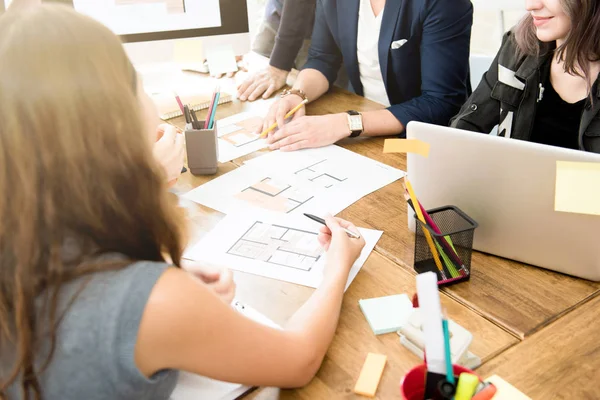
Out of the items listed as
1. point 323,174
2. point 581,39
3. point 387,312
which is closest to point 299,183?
point 323,174

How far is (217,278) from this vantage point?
892 millimetres

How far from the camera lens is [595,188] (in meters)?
0.85

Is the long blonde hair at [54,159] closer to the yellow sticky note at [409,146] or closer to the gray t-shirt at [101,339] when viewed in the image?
the gray t-shirt at [101,339]

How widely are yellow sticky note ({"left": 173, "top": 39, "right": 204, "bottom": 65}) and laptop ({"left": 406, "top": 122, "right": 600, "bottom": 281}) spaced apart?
94 cm

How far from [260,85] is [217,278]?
1069 mm

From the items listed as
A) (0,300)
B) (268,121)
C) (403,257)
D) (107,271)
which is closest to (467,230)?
(403,257)

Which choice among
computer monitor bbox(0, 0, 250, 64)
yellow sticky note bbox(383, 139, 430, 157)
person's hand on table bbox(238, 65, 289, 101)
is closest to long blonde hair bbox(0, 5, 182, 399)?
yellow sticky note bbox(383, 139, 430, 157)

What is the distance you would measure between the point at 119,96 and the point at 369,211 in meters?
0.67

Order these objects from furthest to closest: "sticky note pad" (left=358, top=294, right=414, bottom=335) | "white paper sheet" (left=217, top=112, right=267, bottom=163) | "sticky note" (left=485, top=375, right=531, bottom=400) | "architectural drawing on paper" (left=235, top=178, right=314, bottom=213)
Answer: "white paper sheet" (left=217, top=112, right=267, bottom=163), "architectural drawing on paper" (left=235, top=178, right=314, bottom=213), "sticky note pad" (left=358, top=294, right=414, bottom=335), "sticky note" (left=485, top=375, right=531, bottom=400)

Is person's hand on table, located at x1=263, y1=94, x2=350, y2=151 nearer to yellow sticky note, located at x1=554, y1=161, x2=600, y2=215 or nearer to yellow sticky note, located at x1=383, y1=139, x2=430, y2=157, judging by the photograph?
yellow sticky note, located at x1=383, y1=139, x2=430, y2=157

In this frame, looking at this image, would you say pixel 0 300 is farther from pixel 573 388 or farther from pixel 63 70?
pixel 573 388

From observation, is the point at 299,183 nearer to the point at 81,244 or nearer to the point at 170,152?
the point at 170,152

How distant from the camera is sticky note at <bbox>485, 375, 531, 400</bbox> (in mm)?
712

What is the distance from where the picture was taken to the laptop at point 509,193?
890mm
